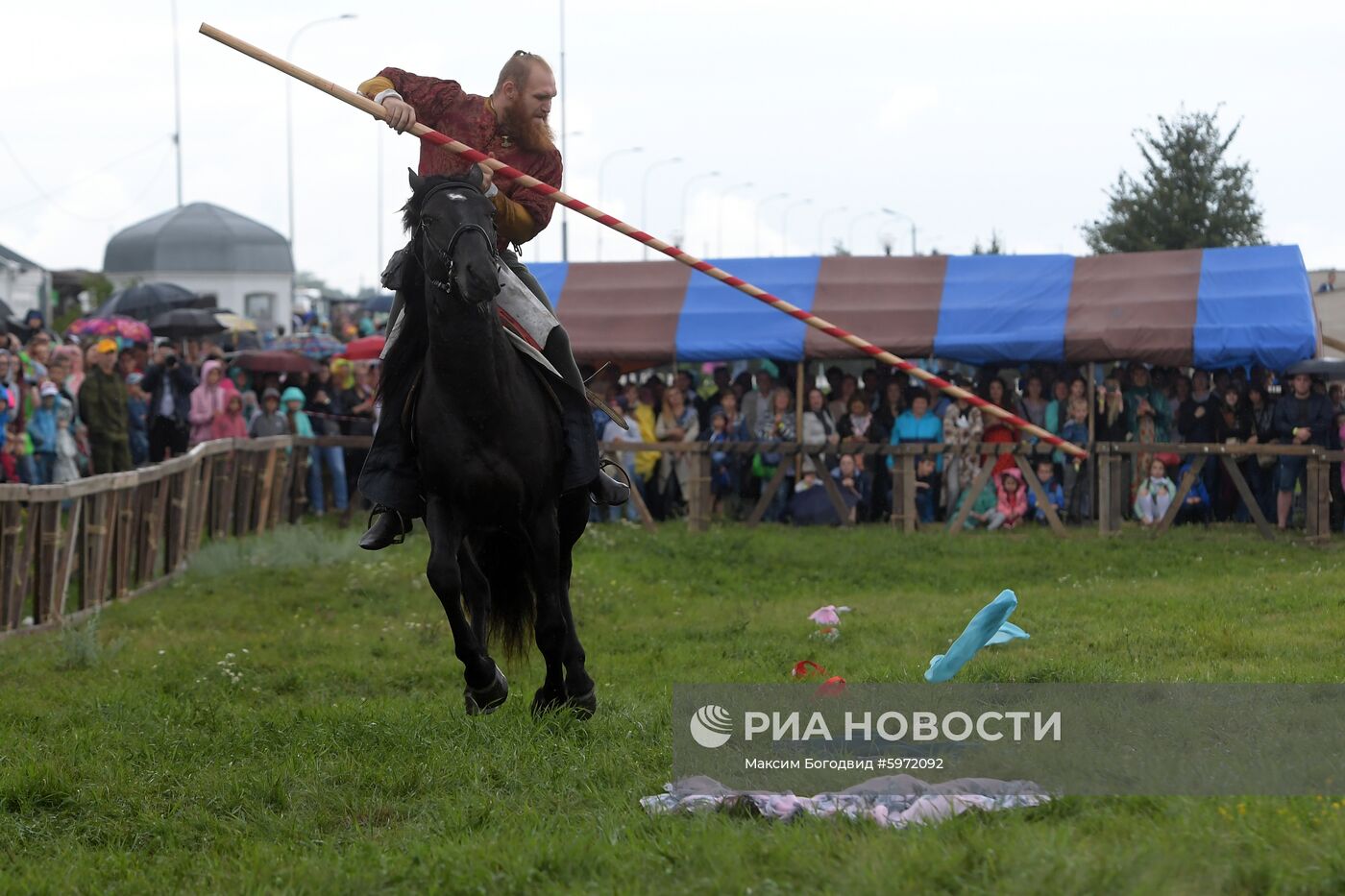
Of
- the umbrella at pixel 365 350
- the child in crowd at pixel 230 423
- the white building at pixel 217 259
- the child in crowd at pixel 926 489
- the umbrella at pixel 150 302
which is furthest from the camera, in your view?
the white building at pixel 217 259

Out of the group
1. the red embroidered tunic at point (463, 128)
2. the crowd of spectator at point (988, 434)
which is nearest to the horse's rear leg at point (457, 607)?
the red embroidered tunic at point (463, 128)

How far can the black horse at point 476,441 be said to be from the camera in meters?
8.45

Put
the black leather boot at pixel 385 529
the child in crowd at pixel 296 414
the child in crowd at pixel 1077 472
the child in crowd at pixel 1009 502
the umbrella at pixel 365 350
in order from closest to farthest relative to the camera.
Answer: the black leather boot at pixel 385 529, the child in crowd at pixel 1009 502, the child in crowd at pixel 1077 472, the child in crowd at pixel 296 414, the umbrella at pixel 365 350

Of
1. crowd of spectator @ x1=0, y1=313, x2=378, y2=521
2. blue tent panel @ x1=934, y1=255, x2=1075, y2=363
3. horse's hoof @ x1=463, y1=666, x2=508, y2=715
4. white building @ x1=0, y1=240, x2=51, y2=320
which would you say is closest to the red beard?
horse's hoof @ x1=463, y1=666, x2=508, y2=715

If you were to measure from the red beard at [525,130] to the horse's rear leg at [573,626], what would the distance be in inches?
77.6

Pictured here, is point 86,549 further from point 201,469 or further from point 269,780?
point 269,780

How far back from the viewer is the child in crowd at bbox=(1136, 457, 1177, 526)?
63.6 ft

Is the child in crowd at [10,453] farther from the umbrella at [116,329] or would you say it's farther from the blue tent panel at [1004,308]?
the blue tent panel at [1004,308]

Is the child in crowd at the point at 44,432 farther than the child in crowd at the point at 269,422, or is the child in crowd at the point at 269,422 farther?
the child in crowd at the point at 269,422

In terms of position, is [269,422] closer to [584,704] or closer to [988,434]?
[988,434]

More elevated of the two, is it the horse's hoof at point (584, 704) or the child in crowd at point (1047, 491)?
the child in crowd at point (1047, 491)

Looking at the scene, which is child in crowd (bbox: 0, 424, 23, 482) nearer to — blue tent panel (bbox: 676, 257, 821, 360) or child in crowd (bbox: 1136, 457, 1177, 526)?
blue tent panel (bbox: 676, 257, 821, 360)

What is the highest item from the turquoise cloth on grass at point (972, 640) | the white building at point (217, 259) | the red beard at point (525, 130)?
the white building at point (217, 259)

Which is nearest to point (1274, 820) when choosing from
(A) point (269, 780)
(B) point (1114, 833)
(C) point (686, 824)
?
(B) point (1114, 833)
